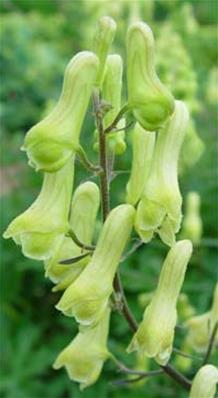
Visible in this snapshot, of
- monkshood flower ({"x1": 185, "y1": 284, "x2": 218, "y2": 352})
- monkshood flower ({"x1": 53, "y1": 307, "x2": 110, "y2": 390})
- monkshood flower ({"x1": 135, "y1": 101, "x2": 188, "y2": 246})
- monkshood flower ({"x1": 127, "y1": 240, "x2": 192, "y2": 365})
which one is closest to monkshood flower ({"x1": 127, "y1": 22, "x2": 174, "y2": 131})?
monkshood flower ({"x1": 135, "y1": 101, "x2": 188, "y2": 246})

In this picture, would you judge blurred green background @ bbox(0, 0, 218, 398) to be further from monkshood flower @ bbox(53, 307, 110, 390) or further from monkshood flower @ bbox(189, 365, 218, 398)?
monkshood flower @ bbox(189, 365, 218, 398)

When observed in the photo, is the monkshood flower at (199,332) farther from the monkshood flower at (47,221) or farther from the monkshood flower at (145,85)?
the monkshood flower at (145,85)

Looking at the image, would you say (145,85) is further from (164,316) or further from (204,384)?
(204,384)

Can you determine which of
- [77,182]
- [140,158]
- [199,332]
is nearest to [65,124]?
[140,158]

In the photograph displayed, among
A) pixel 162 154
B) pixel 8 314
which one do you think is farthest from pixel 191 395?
pixel 8 314

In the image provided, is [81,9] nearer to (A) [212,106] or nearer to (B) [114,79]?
(A) [212,106]
